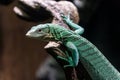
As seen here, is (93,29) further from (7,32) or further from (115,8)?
(7,32)

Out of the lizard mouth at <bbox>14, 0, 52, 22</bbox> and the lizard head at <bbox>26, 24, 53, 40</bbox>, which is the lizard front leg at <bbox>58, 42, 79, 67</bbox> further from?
the lizard mouth at <bbox>14, 0, 52, 22</bbox>

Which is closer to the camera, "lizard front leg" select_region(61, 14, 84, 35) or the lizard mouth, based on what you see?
"lizard front leg" select_region(61, 14, 84, 35)

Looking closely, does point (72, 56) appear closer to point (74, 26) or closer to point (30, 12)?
point (74, 26)

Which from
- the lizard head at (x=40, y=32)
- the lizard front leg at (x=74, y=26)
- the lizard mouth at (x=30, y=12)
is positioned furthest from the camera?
the lizard mouth at (x=30, y=12)

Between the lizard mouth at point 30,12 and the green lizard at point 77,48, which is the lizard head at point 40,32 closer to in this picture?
the green lizard at point 77,48

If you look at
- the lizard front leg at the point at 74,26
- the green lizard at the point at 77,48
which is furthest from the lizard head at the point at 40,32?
the lizard front leg at the point at 74,26

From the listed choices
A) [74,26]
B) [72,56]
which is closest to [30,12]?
[74,26]

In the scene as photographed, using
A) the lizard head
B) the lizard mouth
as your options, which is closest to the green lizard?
the lizard head

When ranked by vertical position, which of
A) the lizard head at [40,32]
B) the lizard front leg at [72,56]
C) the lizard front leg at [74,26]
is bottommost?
the lizard front leg at [72,56]
